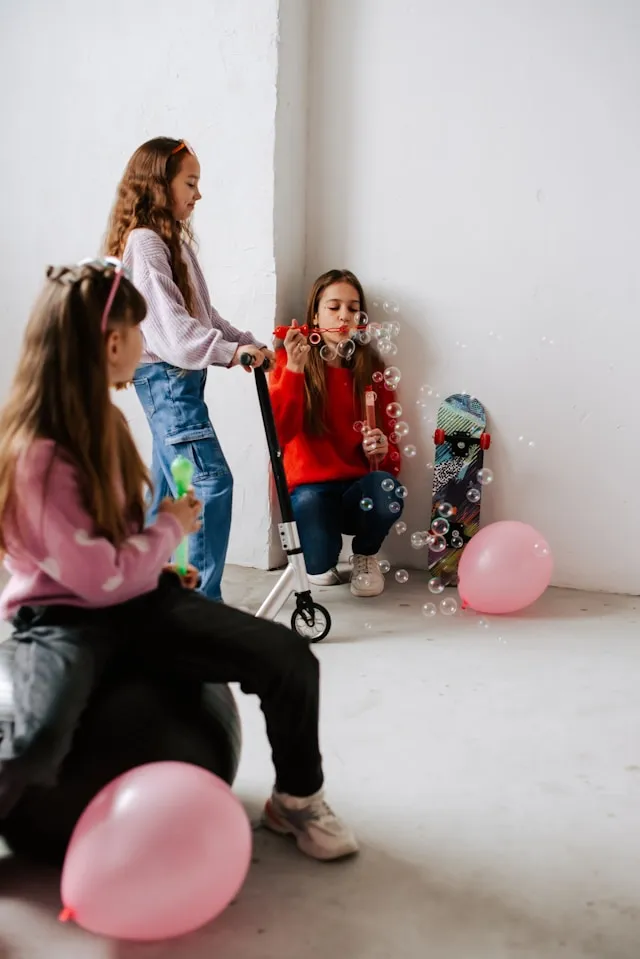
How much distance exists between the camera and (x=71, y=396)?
153 cm

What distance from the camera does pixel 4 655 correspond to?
158cm

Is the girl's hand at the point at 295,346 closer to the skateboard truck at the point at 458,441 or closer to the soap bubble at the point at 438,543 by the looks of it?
the skateboard truck at the point at 458,441

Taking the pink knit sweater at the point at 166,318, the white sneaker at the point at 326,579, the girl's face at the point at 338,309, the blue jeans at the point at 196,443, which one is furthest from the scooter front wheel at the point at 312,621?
the girl's face at the point at 338,309

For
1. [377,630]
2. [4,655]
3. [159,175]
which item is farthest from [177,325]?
[4,655]

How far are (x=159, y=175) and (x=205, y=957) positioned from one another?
6.56 ft

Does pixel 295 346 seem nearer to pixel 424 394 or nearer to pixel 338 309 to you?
pixel 338 309

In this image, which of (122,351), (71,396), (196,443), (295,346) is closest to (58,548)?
(71,396)

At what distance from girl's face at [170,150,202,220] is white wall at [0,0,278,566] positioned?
1.74 feet

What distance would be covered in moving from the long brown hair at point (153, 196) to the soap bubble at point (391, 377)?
82 cm

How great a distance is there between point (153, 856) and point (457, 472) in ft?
6.94

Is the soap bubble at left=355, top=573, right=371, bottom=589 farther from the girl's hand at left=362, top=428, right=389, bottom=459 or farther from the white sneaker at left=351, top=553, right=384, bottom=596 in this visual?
the girl's hand at left=362, top=428, right=389, bottom=459

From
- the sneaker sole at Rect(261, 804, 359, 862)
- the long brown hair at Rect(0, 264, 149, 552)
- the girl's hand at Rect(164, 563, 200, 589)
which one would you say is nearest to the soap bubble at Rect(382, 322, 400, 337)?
the girl's hand at Rect(164, 563, 200, 589)

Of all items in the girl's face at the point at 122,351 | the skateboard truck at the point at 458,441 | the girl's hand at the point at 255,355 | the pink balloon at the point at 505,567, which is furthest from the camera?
the skateboard truck at the point at 458,441

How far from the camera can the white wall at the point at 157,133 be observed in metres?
3.17
